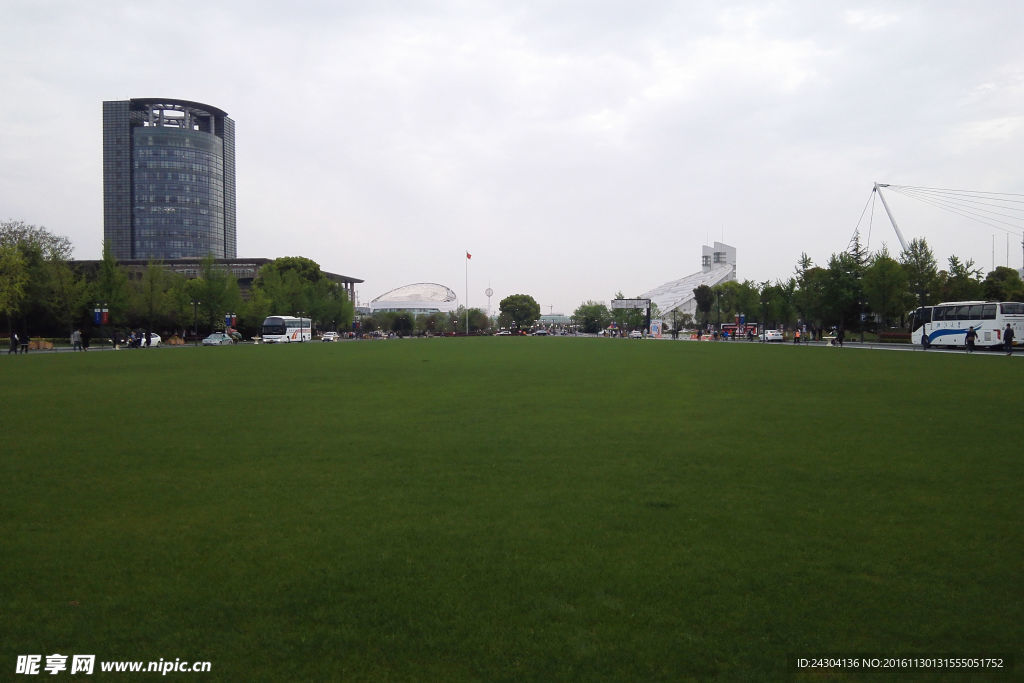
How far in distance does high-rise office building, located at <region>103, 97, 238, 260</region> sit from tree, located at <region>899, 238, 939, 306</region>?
142m

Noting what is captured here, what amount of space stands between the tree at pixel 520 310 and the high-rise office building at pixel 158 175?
7381 centimetres

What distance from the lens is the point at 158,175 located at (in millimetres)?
155750

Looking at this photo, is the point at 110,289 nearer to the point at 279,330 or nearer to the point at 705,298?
the point at 279,330

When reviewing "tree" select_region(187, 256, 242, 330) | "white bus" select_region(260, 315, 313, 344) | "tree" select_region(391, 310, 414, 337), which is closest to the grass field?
"white bus" select_region(260, 315, 313, 344)

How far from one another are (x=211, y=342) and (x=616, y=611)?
74813 mm

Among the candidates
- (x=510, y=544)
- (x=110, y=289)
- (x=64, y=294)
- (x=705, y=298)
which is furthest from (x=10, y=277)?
(x=705, y=298)

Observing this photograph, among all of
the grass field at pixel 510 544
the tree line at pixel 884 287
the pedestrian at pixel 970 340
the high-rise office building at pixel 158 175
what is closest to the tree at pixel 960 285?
the tree line at pixel 884 287

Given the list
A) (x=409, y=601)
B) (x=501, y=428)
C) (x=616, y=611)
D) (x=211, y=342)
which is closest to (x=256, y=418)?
(x=501, y=428)

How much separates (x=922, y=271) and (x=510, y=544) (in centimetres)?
7623

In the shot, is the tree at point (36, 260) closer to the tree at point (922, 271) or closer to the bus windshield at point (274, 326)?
the bus windshield at point (274, 326)

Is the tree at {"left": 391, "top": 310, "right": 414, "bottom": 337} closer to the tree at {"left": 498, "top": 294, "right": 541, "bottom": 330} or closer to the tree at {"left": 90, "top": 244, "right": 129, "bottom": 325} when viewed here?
the tree at {"left": 498, "top": 294, "right": 541, "bottom": 330}

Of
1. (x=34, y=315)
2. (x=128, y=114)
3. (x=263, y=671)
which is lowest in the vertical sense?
(x=263, y=671)

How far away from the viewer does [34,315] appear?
65.2 m

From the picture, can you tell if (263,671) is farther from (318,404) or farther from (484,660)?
(318,404)
